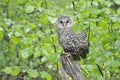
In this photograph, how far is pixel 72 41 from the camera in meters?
4.15

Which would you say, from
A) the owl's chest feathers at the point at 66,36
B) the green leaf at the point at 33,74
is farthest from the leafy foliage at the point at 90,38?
→ the owl's chest feathers at the point at 66,36

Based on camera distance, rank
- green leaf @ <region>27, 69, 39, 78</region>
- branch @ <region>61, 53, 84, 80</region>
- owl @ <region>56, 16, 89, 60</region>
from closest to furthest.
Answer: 1. branch @ <region>61, 53, 84, 80</region>
2. owl @ <region>56, 16, 89, 60</region>
3. green leaf @ <region>27, 69, 39, 78</region>

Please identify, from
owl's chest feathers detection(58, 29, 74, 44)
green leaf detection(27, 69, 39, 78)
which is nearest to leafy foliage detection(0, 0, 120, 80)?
green leaf detection(27, 69, 39, 78)

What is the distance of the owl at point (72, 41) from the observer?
13.5ft

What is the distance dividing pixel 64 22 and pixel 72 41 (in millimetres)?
264

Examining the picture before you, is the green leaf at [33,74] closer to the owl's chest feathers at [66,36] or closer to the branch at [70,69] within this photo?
the owl's chest feathers at [66,36]

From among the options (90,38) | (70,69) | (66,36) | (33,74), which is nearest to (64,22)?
(66,36)

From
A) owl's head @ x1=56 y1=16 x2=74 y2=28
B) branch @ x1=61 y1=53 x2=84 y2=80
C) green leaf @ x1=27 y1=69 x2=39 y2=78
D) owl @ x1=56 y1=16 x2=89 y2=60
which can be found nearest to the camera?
branch @ x1=61 y1=53 x2=84 y2=80

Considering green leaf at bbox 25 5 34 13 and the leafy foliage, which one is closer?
the leafy foliage

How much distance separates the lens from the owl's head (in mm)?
4234

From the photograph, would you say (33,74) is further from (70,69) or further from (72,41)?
(70,69)

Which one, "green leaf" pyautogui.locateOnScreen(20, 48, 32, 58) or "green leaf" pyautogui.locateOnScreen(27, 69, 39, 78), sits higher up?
"green leaf" pyautogui.locateOnScreen(20, 48, 32, 58)

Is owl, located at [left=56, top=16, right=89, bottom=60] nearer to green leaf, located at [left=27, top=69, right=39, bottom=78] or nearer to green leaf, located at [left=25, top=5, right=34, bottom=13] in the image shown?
green leaf, located at [left=25, top=5, right=34, bottom=13]

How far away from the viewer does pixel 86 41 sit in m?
4.14
